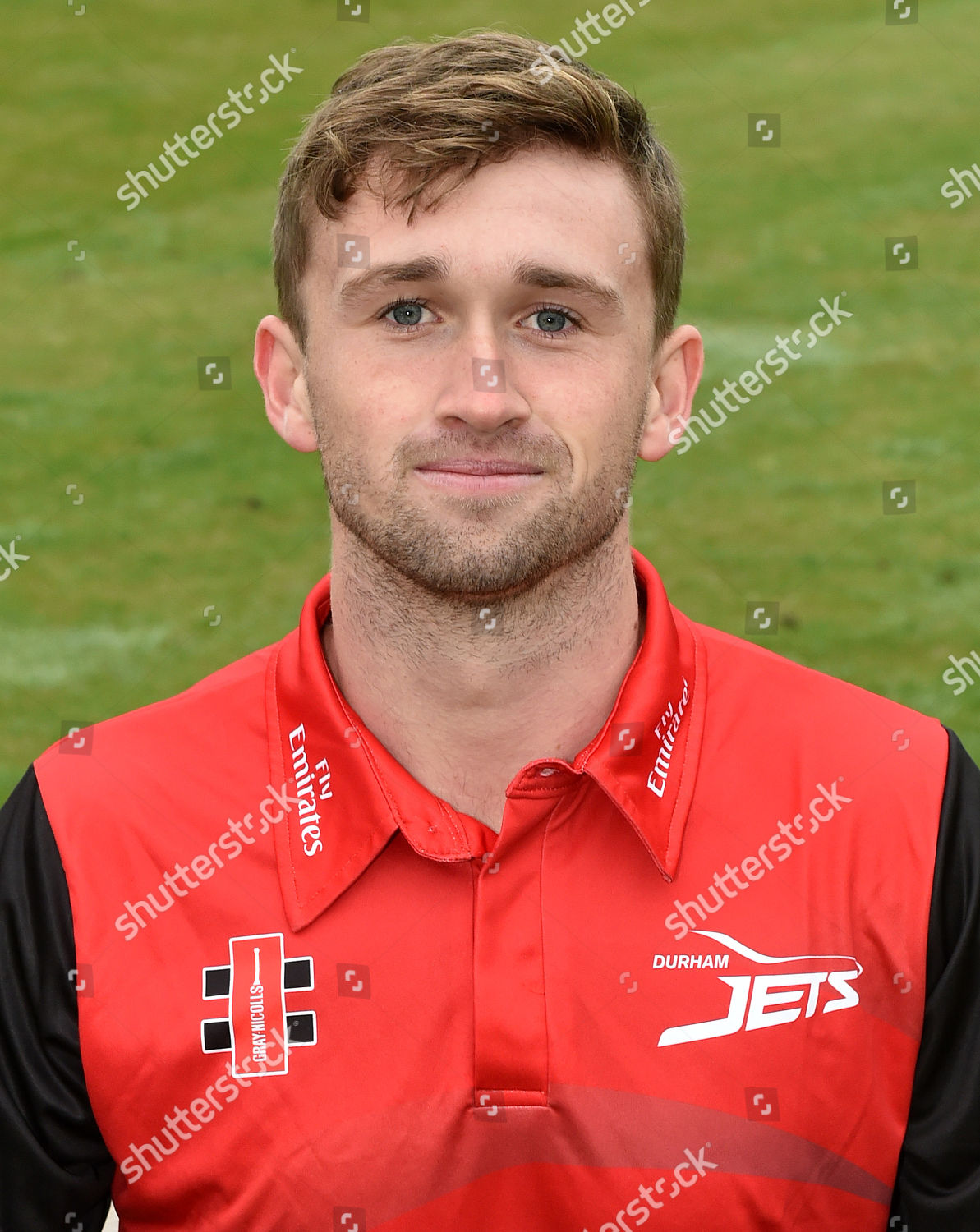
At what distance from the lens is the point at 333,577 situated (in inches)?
114

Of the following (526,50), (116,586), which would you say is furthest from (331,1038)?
(116,586)

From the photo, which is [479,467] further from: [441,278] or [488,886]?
[488,886]

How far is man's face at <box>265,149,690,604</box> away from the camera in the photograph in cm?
Result: 260

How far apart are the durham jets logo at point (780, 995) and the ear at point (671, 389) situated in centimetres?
92

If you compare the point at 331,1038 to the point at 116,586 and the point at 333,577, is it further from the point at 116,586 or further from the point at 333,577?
the point at 116,586

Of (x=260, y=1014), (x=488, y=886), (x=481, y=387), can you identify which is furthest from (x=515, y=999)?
(x=481, y=387)

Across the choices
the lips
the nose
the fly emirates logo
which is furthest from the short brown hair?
the fly emirates logo

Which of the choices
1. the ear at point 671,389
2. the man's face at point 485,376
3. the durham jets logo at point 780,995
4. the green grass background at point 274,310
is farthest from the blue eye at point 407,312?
the green grass background at point 274,310

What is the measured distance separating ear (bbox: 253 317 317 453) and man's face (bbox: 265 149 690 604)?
0.18m

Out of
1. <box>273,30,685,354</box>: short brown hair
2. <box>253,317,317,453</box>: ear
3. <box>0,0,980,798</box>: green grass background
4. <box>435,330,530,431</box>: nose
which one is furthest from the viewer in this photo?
<box>0,0,980,798</box>: green grass background

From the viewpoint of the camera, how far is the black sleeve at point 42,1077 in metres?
2.58

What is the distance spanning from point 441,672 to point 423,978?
507 mm

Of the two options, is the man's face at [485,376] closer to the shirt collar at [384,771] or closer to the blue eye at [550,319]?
the blue eye at [550,319]

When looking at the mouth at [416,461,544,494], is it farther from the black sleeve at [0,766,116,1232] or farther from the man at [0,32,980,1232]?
the black sleeve at [0,766,116,1232]
